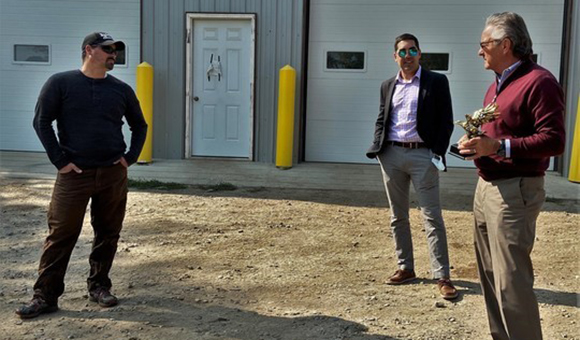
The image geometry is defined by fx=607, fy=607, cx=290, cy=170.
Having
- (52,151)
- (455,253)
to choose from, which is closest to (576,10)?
(455,253)

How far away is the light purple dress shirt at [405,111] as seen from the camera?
14.9 ft

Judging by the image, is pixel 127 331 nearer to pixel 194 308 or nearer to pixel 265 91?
pixel 194 308

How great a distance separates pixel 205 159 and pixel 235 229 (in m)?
4.49

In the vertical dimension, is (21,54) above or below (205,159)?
above

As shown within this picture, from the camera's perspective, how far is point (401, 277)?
473 cm

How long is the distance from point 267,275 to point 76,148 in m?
1.84

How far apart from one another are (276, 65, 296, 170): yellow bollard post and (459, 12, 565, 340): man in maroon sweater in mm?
6751

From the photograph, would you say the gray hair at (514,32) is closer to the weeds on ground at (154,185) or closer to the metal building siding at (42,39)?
the weeds on ground at (154,185)

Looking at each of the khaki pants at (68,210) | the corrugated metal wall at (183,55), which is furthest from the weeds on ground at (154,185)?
the khaki pants at (68,210)

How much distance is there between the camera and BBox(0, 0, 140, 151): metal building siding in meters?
10.8

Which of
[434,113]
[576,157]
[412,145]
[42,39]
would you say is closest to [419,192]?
[412,145]

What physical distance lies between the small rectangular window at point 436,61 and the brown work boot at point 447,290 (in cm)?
644

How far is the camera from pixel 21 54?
11.1 metres

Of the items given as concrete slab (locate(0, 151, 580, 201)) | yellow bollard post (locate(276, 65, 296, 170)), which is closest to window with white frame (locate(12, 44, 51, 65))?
concrete slab (locate(0, 151, 580, 201))
